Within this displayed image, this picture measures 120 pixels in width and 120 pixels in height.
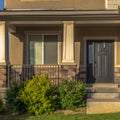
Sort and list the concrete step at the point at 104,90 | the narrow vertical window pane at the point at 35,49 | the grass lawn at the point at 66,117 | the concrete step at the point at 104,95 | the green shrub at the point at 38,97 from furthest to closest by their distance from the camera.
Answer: the narrow vertical window pane at the point at 35,49 → the concrete step at the point at 104,90 → the concrete step at the point at 104,95 → the green shrub at the point at 38,97 → the grass lawn at the point at 66,117

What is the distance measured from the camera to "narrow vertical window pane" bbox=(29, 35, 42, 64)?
17.0m

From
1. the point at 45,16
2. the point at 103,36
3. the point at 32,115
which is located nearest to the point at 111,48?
the point at 103,36

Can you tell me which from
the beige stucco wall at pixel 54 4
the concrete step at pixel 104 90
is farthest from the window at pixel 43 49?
the concrete step at pixel 104 90

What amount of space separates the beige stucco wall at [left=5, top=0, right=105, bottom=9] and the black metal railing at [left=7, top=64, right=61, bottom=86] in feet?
9.14

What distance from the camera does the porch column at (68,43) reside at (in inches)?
593

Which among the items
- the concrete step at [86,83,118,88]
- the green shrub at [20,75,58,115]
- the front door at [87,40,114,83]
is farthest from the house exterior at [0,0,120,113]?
the green shrub at [20,75,58,115]

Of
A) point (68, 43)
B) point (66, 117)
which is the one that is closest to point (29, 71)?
point (68, 43)

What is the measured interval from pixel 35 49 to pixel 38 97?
15.8 feet

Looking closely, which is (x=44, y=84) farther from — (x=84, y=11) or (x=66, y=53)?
(x=84, y=11)

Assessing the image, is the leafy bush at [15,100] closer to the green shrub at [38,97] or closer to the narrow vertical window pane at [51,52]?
the green shrub at [38,97]

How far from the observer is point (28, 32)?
17.0 m

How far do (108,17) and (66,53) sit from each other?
2287 mm

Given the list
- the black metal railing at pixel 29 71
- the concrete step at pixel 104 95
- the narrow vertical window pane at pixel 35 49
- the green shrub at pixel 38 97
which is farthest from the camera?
the narrow vertical window pane at pixel 35 49

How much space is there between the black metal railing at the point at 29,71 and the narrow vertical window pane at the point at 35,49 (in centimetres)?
66
